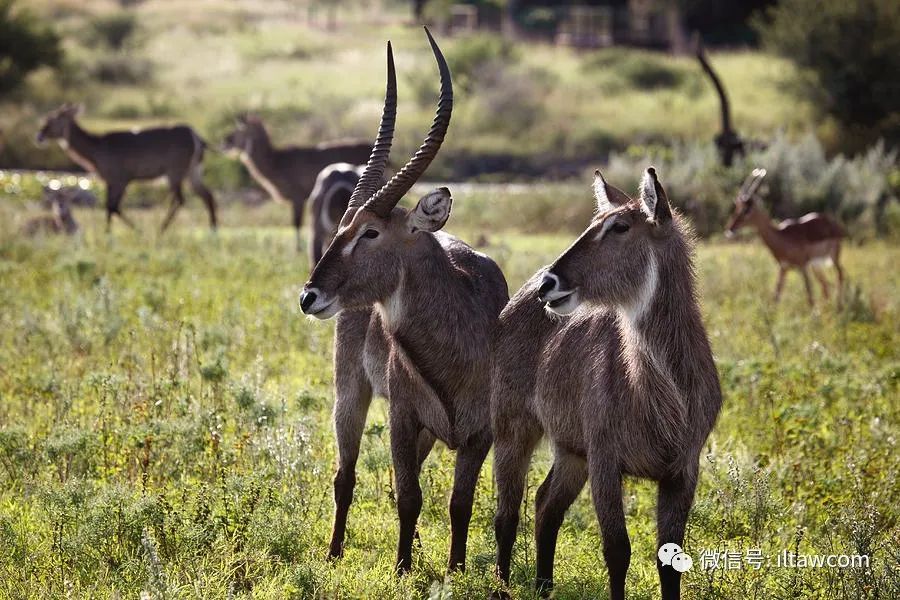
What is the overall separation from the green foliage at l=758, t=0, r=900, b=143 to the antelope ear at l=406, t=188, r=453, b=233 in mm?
23285

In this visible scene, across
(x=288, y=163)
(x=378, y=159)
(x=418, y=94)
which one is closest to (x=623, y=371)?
(x=378, y=159)

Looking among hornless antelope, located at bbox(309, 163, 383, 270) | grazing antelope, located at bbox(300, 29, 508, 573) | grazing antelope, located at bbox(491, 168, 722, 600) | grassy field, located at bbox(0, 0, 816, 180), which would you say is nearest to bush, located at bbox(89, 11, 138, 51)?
grassy field, located at bbox(0, 0, 816, 180)

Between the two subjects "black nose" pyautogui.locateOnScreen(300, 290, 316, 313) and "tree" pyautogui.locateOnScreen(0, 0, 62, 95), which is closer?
"black nose" pyautogui.locateOnScreen(300, 290, 316, 313)

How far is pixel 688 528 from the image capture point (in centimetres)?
580

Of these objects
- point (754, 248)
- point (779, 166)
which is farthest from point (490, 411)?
point (779, 166)

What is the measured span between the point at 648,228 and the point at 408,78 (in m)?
30.3

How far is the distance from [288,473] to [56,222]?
10486 mm

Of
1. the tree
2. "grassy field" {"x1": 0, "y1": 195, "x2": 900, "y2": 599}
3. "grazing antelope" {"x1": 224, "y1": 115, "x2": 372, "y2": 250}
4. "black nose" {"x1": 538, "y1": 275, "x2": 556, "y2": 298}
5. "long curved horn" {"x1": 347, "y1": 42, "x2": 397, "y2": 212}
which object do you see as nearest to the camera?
"black nose" {"x1": 538, "y1": 275, "x2": 556, "y2": 298}

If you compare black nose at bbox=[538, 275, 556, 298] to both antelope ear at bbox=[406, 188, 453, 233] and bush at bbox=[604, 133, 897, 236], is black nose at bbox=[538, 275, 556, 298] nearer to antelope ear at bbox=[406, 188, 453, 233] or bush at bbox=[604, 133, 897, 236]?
antelope ear at bbox=[406, 188, 453, 233]

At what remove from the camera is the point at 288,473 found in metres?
5.95

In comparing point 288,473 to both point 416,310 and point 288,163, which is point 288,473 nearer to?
point 416,310

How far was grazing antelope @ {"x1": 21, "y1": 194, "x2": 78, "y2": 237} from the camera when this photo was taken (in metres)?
15.0

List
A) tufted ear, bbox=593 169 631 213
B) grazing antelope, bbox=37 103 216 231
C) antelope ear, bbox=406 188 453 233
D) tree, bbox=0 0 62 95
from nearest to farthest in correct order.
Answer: tufted ear, bbox=593 169 631 213
antelope ear, bbox=406 188 453 233
grazing antelope, bbox=37 103 216 231
tree, bbox=0 0 62 95

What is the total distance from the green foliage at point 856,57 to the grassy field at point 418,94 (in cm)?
94
